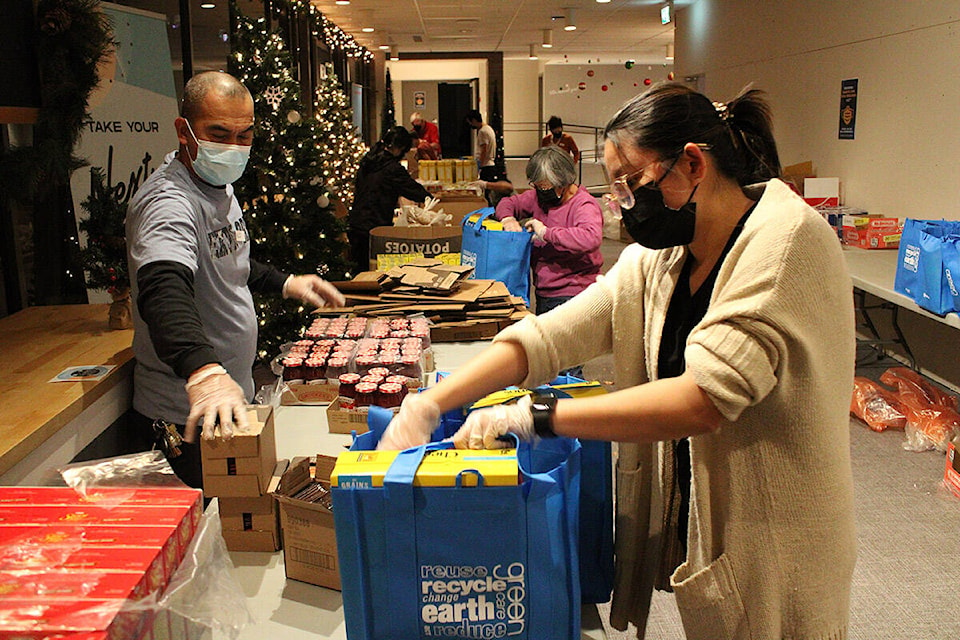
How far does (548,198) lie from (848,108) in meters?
3.69

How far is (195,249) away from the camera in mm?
2059

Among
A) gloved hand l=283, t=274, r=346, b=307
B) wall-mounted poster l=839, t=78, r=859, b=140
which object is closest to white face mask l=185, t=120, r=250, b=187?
gloved hand l=283, t=274, r=346, b=307

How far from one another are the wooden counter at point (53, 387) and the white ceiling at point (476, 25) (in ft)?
10.2

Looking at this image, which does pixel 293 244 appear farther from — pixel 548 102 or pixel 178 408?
pixel 548 102

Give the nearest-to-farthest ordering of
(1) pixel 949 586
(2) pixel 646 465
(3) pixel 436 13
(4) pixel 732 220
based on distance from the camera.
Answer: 1. (4) pixel 732 220
2. (2) pixel 646 465
3. (1) pixel 949 586
4. (3) pixel 436 13

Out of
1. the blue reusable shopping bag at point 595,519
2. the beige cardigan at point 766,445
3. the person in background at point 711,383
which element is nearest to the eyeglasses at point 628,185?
the person in background at point 711,383

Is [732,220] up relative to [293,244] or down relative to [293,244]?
up

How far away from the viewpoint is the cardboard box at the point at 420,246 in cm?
450

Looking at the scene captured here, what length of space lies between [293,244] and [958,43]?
458 centimetres

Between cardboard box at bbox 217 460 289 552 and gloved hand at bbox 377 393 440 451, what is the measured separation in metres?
0.42

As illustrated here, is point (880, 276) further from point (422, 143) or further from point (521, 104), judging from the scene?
point (521, 104)

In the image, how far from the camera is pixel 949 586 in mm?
3078

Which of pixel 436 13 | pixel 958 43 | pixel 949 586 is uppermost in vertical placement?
pixel 436 13

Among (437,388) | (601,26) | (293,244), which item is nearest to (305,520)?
(437,388)
